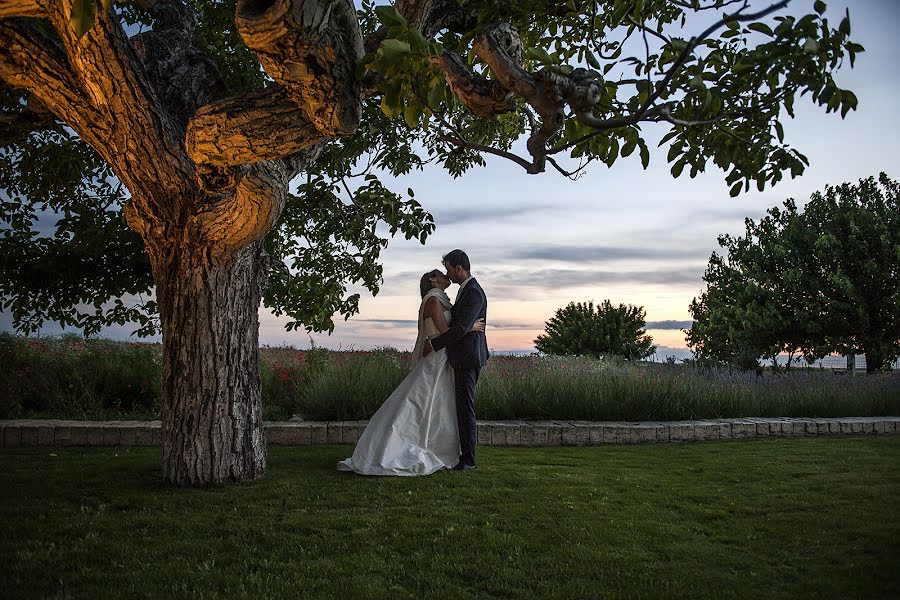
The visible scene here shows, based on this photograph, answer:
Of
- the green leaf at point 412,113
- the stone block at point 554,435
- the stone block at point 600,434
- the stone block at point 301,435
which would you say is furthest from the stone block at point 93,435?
the green leaf at point 412,113

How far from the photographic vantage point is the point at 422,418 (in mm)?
7520

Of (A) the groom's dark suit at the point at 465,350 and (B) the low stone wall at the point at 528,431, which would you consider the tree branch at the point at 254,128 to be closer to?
(A) the groom's dark suit at the point at 465,350

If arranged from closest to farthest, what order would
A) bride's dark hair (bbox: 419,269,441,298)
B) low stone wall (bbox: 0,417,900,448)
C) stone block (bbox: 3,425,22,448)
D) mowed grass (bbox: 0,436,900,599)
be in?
mowed grass (bbox: 0,436,900,599) → bride's dark hair (bbox: 419,269,441,298) → stone block (bbox: 3,425,22,448) → low stone wall (bbox: 0,417,900,448)

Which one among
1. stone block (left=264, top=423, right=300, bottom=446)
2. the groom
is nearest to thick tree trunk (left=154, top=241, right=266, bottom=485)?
the groom

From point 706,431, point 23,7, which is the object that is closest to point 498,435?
point 706,431

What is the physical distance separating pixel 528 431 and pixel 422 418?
2570mm

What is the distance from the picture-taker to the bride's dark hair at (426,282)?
7.86 meters

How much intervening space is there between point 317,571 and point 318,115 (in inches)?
119

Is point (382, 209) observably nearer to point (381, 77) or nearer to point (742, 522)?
point (381, 77)

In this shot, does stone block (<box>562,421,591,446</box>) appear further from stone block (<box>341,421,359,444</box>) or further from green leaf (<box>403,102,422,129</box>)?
green leaf (<box>403,102,422,129</box>)

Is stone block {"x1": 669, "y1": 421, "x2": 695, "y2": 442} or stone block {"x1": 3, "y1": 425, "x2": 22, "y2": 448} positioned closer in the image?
stone block {"x1": 3, "y1": 425, "x2": 22, "y2": 448}

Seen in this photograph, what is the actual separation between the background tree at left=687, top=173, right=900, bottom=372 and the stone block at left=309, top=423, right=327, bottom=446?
1434 cm

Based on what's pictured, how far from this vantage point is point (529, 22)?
22.9ft

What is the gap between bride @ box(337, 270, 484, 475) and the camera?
7.32 meters
